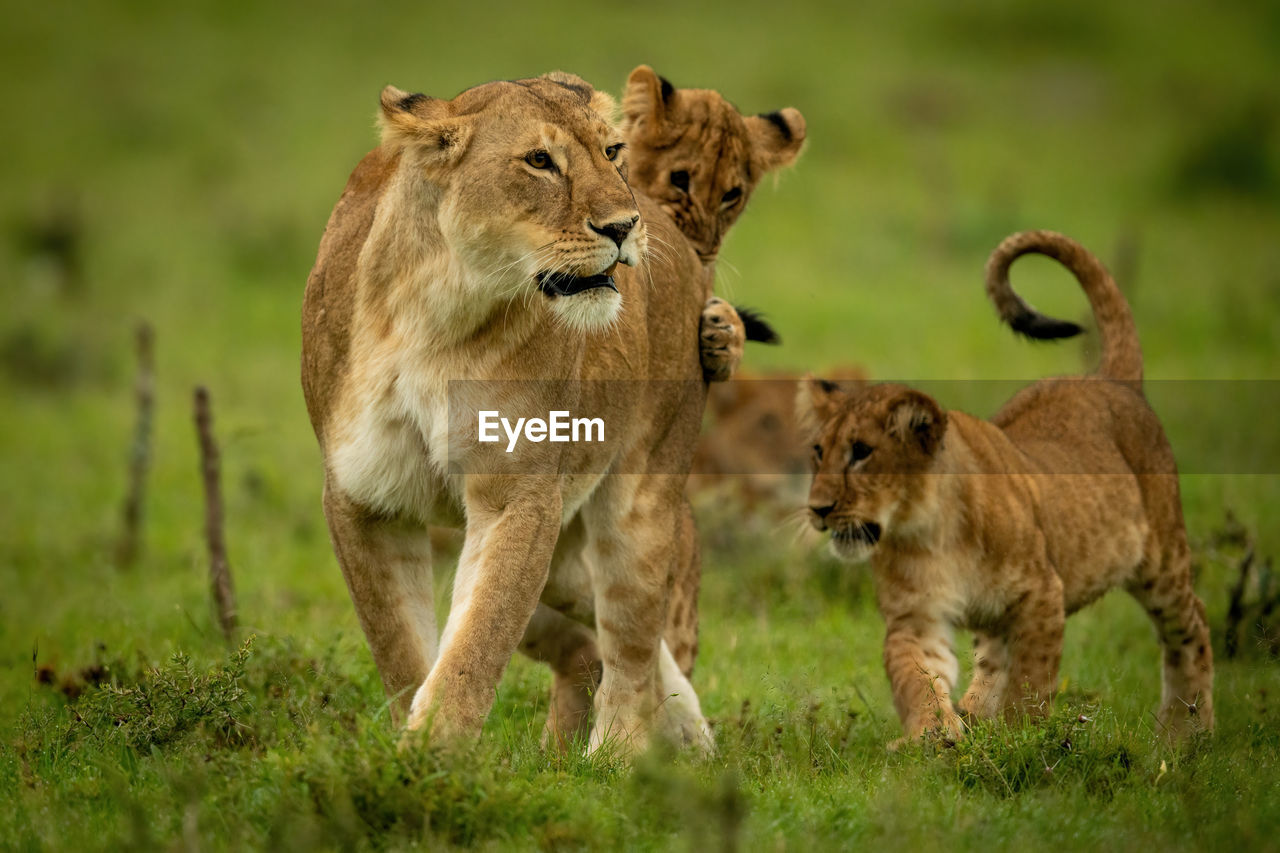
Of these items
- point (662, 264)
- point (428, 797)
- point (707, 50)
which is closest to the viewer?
point (428, 797)

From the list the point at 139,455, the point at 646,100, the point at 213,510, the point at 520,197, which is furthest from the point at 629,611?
the point at 139,455

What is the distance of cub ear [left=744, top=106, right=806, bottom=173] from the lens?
6.06 metres

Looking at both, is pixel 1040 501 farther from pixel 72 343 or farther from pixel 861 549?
pixel 72 343

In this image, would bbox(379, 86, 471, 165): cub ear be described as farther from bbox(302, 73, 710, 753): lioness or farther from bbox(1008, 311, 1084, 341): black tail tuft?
bbox(1008, 311, 1084, 341): black tail tuft

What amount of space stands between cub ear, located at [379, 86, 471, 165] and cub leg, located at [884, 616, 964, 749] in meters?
2.13

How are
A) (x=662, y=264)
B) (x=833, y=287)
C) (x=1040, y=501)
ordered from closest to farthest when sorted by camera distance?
(x=662, y=264) → (x=1040, y=501) → (x=833, y=287)

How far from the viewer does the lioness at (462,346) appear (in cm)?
402

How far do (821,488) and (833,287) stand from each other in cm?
1021

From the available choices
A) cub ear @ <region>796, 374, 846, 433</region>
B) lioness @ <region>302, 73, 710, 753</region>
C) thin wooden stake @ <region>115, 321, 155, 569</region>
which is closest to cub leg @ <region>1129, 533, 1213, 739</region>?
cub ear @ <region>796, 374, 846, 433</region>

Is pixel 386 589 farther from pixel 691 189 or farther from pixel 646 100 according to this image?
pixel 646 100

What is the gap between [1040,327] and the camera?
5.91 m

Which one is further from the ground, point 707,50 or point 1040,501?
point 707,50

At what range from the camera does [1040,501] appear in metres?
5.55

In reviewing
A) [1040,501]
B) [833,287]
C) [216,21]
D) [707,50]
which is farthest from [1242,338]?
[216,21]
